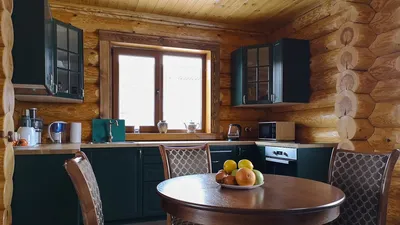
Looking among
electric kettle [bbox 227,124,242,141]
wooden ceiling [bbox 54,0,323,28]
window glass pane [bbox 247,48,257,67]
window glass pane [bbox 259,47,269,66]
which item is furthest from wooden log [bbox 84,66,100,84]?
window glass pane [bbox 259,47,269,66]

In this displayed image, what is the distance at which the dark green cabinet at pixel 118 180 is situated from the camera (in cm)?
307

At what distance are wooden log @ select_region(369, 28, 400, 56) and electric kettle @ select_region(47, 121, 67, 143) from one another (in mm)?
3277

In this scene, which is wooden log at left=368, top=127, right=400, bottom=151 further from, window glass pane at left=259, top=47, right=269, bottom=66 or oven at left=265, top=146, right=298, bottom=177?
window glass pane at left=259, top=47, right=269, bottom=66

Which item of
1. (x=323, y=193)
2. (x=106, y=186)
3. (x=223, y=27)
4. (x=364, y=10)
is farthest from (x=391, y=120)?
(x=106, y=186)

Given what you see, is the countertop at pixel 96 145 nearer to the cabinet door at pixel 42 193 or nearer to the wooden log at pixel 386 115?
the cabinet door at pixel 42 193

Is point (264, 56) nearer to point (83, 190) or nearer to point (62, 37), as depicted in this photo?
point (62, 37)

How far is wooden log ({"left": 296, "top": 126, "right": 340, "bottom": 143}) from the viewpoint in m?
3.26

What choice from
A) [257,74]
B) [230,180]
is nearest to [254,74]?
[257,74]

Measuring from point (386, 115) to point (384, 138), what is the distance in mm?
216

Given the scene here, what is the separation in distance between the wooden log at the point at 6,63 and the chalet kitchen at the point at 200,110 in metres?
0.01

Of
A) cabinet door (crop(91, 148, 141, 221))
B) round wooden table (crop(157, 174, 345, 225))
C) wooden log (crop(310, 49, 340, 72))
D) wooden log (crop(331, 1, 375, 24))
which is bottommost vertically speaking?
cabinet door (crop(91, 148, 141, 221))

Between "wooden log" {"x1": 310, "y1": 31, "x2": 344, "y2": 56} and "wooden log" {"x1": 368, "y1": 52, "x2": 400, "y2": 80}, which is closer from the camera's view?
"wooden log" {"x1": 368, "y1": 52, "x2": 400, "y2": 80}

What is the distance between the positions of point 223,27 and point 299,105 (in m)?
1.47

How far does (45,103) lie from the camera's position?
11.2 feet
